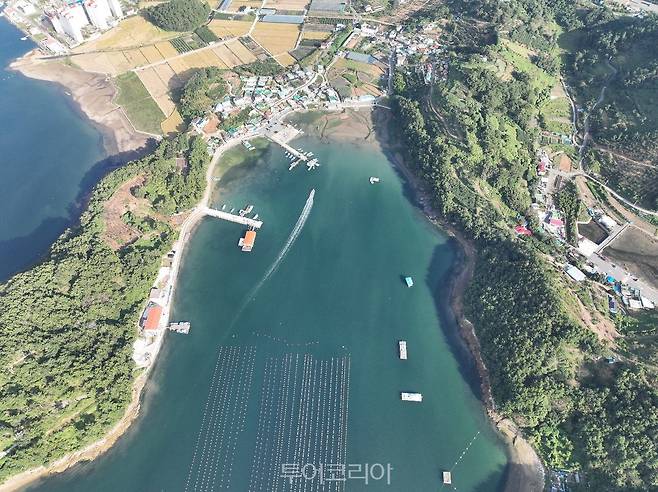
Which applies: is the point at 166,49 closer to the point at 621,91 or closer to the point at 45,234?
the point at 45,234

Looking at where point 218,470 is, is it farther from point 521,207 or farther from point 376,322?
point 521,207

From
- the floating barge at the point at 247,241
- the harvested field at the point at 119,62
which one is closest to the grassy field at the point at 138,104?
the harvested field at the point at 119,62

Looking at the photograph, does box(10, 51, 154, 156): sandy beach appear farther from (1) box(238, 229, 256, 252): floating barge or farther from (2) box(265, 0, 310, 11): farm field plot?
(2) box(265, 0, 310, 11): farm field plot

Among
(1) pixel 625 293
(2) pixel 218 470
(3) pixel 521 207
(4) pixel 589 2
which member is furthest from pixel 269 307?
(4) pixel 589 2

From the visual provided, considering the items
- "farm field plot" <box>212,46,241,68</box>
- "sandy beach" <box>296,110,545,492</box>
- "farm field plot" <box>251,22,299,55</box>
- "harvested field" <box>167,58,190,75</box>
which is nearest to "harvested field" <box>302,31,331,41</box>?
"farm field plot" <box>251,22,299,55</box>

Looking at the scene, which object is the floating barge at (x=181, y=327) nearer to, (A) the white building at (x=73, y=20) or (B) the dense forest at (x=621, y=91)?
(B) the dense forest at (x=621, y=91)

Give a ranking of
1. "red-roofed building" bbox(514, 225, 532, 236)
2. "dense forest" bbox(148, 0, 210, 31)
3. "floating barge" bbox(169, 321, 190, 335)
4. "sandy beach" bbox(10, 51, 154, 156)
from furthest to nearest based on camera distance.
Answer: "dense forest" bbox(148, 0, 210, 31) < "sandy beach" bbox(10, 51, 154, 156) < "red-roofed building" bbox(514, 225, 532, 236) < "floating barge" bbox(169, 321, 190, 335)
